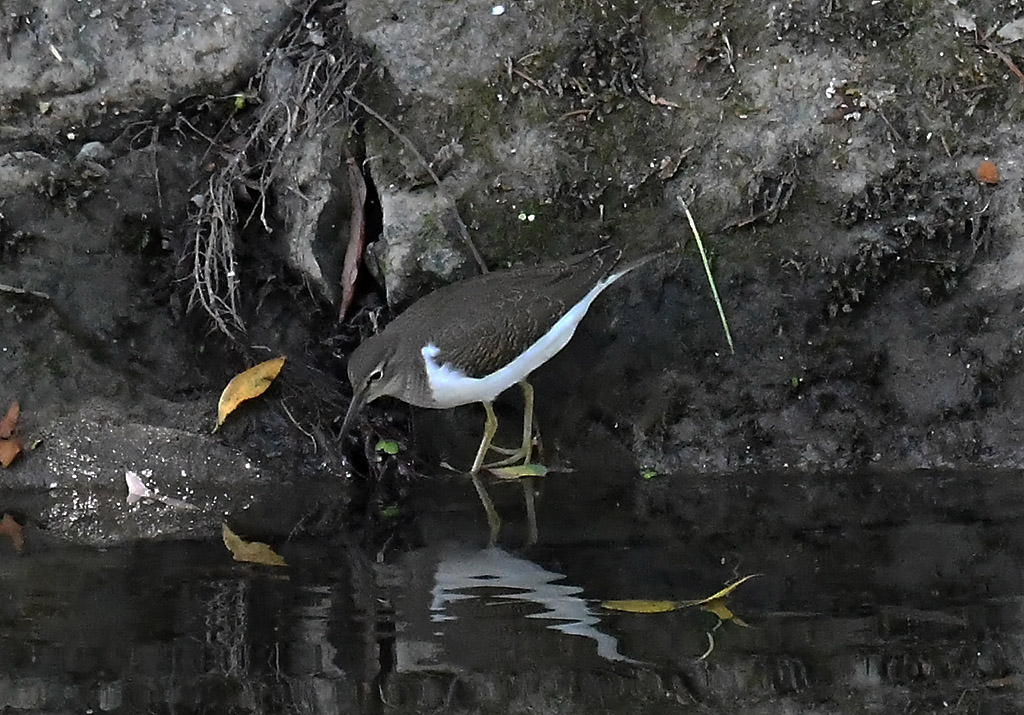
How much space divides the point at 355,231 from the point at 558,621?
2603mm

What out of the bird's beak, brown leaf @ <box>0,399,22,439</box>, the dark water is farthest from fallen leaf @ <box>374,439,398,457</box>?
brown leaf @ <box>0,399,22,439</box>

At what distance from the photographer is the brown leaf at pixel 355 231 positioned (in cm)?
603

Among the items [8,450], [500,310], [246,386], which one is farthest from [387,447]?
[8,450]

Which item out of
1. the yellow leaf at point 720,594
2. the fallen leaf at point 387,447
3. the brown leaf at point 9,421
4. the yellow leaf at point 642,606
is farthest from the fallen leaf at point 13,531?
the yellow leaf at point 720,594

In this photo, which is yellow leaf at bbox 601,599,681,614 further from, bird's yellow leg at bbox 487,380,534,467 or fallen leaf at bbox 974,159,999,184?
fallen leaf at bbox 974,159,999,184

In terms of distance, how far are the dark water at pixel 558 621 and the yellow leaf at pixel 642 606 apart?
42 millimetres

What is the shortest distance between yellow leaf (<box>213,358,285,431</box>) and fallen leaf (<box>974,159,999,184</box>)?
11.6ft

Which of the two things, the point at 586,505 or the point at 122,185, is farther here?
the point at 122,185

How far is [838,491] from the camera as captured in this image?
538 cm

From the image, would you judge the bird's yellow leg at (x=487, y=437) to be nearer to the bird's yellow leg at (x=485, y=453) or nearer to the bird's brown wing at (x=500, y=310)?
the bird's yellow leg at (x=485, y=453)

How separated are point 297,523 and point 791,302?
102 inches

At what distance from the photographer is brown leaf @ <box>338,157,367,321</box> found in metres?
6.03

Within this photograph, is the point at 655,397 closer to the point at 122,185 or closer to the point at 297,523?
the point at 297,523

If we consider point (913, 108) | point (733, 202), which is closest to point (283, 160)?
point (733, 202)
